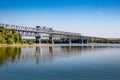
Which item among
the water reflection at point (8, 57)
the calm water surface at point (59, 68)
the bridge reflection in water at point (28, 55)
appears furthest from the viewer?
the bridge reflection in water at point (28, 55)

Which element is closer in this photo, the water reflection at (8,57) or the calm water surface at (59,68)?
the calm water surface at (59,68)

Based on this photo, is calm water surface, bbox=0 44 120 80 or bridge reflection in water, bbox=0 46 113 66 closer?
calm water surface, bbox=0 44 120 80

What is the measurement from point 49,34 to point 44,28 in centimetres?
2205

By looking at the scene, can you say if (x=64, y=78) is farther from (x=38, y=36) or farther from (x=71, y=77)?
(x=38, y=36)

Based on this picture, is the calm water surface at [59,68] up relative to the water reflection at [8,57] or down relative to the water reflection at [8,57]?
down

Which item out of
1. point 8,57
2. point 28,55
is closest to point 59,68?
point 8,57

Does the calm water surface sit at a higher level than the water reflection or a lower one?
lower

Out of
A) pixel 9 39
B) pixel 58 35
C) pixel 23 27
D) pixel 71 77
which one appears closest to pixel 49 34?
pixel 58 35

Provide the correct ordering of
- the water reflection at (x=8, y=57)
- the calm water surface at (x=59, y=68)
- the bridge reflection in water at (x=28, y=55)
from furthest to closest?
the bridge reflection in water at (x=28, y=55) → the water reflection at (x=8, y=57) → the calm water surface at (x=59, y=68)

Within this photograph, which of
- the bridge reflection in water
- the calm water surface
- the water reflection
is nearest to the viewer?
the calm water surface

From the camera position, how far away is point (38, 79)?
18047 mm

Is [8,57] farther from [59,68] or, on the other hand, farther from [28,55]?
[59,68]

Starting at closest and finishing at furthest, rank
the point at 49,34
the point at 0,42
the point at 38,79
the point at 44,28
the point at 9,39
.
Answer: the point at 38,79 → the point at 0,42 → the point at 9,39 → the point at 49,34 → the point at 44,28

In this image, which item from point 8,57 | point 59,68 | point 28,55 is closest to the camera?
point 59,68
